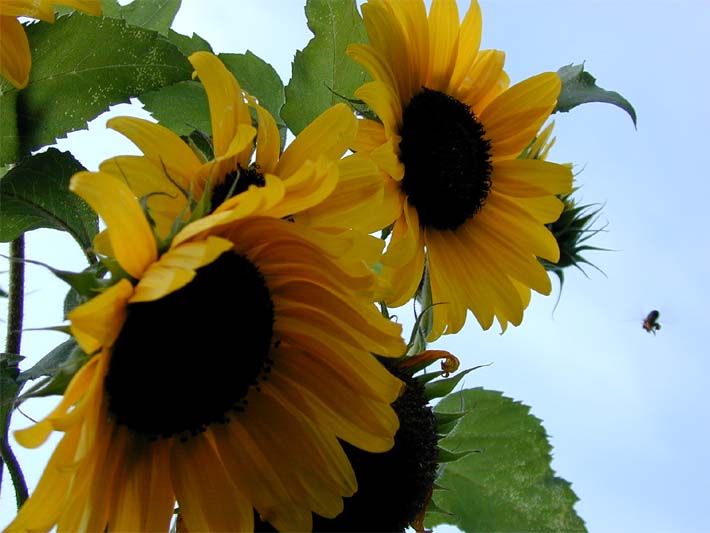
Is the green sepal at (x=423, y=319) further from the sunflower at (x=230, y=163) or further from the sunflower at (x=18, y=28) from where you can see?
the sunflower at (x=18, y=28)

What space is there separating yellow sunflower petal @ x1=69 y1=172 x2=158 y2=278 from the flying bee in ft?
4.96

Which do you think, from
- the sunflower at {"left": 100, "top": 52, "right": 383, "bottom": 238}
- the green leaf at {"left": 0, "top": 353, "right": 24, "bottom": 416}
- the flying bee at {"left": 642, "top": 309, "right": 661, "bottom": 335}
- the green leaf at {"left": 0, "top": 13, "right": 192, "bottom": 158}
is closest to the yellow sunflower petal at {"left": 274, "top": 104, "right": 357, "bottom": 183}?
the sunflower at {"left": 100, "top": 52, "right": 383, "bottom": 238}

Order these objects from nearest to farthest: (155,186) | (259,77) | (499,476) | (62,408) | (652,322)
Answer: (62,408), (155,186), (259,77), (499,476), (652,322)

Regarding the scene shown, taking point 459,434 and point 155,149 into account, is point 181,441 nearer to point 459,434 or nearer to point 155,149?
point 155,149

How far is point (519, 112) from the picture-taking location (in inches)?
31.5

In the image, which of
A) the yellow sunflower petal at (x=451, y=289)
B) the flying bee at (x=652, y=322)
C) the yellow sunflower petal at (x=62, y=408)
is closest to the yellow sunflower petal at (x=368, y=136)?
the yellow sunflower petal at (x=451, y=289)

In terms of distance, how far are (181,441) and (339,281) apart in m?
0.15

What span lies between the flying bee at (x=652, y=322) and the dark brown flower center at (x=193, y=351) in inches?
54.4

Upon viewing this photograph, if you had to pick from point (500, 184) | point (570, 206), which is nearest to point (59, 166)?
point (500, 184)

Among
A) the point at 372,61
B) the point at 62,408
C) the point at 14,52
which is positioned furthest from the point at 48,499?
the point at 372,61

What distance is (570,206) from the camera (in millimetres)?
1213

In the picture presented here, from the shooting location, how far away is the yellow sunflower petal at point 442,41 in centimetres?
76

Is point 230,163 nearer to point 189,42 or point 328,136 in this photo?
point 328,136

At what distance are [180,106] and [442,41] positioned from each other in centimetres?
23
